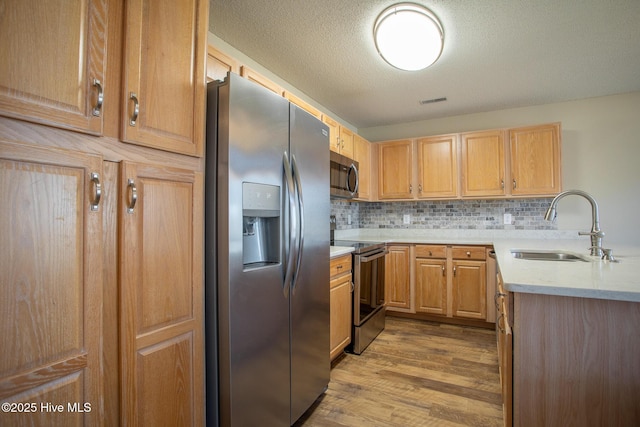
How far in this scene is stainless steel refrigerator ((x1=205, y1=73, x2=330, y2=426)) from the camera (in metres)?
1.30

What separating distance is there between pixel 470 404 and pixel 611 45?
8.89ft

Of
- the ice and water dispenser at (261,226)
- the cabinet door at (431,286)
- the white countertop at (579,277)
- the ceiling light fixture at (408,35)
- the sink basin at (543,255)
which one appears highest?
the ceiling light fixture at (408,35)

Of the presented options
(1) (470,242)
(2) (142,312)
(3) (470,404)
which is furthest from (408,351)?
(2) (142,312)

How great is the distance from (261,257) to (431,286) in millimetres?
2514

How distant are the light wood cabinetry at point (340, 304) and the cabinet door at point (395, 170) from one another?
65.9 inches

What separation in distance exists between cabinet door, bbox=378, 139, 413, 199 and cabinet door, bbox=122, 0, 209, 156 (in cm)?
304

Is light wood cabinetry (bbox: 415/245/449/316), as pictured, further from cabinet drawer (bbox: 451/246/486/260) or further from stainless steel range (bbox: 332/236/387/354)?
stainless steel range (bbox: 332/236/387/354)

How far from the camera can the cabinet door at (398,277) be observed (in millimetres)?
3588

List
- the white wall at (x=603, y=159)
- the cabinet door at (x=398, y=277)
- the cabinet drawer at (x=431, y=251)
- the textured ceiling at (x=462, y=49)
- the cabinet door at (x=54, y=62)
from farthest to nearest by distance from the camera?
the cabinet door at (x=398, y=277) → the cabinet drawer at (x=431, y=251) → the white wall at (x=603, y=159) → the textured ceiling at (x=462, y=49) → the cabinet door at (x=54, y=62)

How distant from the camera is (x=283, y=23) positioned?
204cm

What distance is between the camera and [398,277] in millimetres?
3621

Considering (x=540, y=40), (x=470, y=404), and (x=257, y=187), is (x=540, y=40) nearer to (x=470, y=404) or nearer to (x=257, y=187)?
(x=257, y=187)

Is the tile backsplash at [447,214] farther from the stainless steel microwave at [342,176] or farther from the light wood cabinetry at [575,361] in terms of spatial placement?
the light wood cabinetry at [575,361]

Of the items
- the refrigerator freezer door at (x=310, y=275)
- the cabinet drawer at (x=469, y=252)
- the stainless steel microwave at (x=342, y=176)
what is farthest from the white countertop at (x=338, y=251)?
the cabinet drawer at (x=469, y=252)
